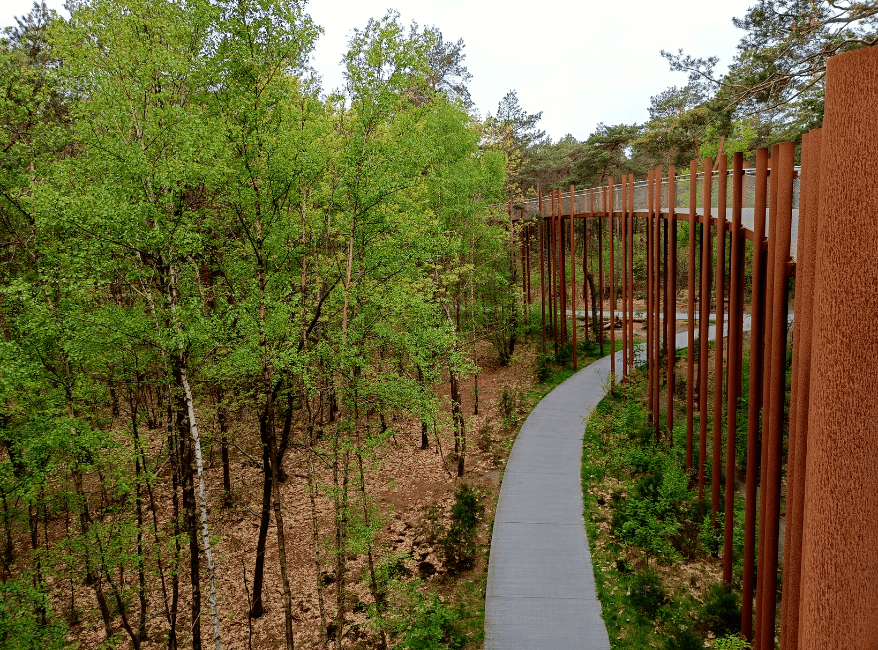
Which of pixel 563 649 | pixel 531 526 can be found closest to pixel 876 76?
pixel 563 649

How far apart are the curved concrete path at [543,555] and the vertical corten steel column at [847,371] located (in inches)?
249

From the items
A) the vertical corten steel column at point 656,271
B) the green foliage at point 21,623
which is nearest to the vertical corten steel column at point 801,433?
the vertical corten steel column at point 656,271

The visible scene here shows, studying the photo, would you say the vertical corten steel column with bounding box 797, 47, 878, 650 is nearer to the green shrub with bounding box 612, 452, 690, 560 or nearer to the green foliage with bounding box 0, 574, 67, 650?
the green shrub with bounding box 612, 452, 690, 560

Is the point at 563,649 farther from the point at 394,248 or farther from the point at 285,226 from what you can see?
the point at 285,226

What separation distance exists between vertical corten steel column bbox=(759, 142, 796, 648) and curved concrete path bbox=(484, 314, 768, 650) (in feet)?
7.76

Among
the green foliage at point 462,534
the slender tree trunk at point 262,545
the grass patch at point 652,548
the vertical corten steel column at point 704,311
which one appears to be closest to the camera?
the grass patch at point 652,548

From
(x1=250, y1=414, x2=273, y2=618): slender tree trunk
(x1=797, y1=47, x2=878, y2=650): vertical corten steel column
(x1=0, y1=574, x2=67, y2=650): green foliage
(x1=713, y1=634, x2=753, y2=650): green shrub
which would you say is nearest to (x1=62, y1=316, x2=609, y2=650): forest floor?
(x1=250, y1=414, x2=273, y2=618): slender tree trunk

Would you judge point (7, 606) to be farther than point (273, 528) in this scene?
No

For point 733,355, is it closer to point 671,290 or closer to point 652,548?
point 652,548

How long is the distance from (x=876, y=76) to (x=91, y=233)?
27.4 ft

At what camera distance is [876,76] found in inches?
72.0

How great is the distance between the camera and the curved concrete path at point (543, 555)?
25.1 feet

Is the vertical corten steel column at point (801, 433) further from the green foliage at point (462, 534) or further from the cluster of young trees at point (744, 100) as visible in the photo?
the green foliage at point (462, 534)

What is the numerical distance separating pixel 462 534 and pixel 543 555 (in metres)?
2.09
